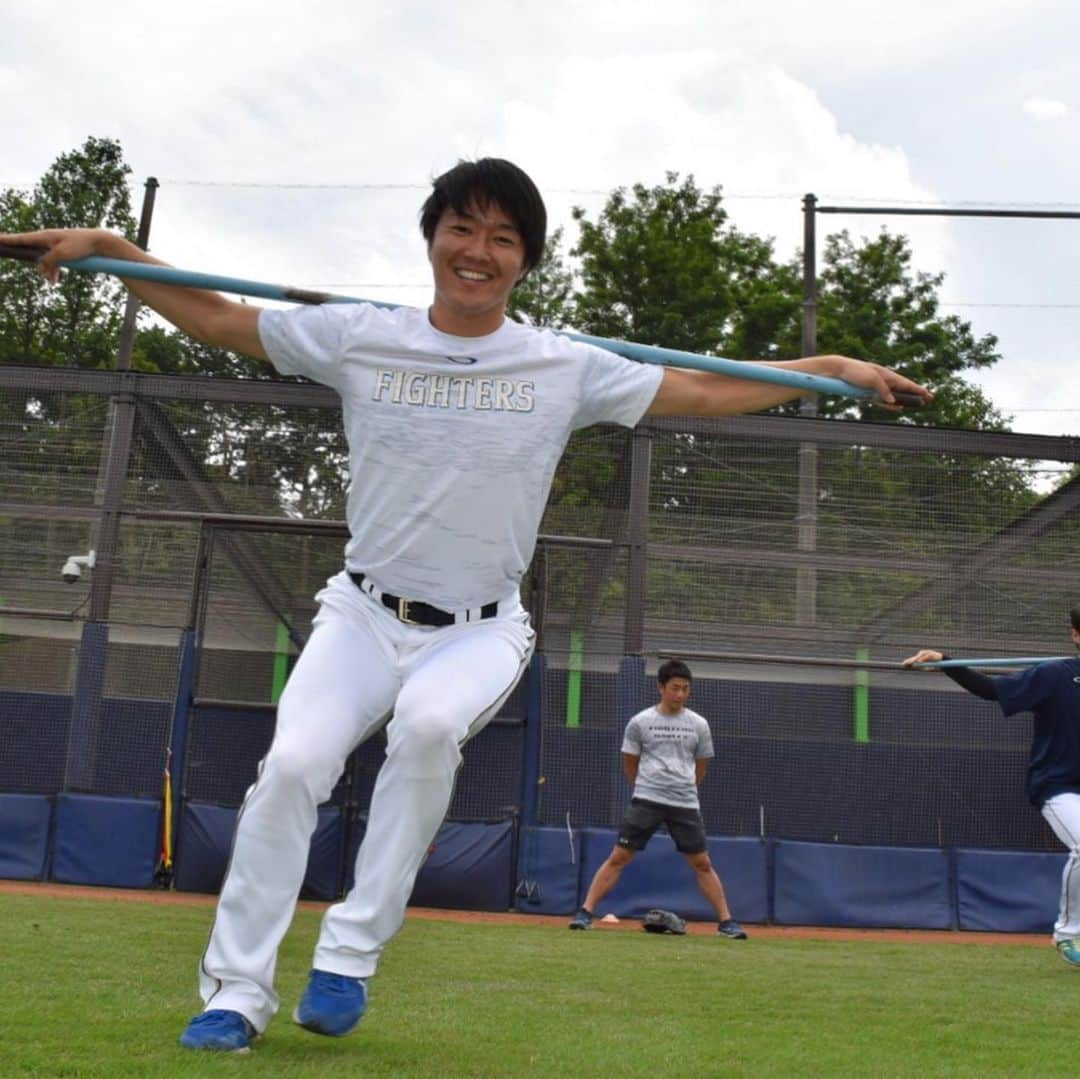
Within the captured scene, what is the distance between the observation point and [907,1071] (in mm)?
3861

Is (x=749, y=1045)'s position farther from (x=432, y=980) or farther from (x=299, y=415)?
(x=299, y=415)

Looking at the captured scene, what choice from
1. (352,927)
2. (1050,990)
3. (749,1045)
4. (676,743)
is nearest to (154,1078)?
(352,927)

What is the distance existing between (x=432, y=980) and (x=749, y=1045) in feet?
6.18

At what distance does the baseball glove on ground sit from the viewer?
396 inches

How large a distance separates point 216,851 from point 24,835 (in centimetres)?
183

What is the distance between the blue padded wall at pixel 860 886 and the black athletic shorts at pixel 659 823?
67.7 inches

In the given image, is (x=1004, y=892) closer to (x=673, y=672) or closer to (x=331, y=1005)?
(x=673, y=672)

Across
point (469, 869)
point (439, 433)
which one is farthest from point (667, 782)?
point (439, 433)

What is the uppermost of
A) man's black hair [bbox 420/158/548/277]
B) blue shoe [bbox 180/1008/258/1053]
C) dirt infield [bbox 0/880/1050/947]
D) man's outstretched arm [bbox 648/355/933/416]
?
man's black hair [bbox 420/158/548/277]

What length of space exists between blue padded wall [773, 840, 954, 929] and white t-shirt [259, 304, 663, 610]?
856cm

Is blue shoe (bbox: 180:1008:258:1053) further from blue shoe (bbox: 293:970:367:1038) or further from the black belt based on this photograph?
the black belt

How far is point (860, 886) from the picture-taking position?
38.9ft

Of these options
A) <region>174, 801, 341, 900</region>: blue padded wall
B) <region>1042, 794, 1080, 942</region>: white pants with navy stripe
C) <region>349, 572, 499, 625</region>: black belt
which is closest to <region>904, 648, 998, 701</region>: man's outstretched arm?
<region>1042, 794, 1080, 942</region>: white pants with navy stripe

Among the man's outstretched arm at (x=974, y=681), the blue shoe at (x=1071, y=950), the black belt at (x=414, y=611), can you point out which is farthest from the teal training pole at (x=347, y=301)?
the blue shoe at (x=1071, y=950)
